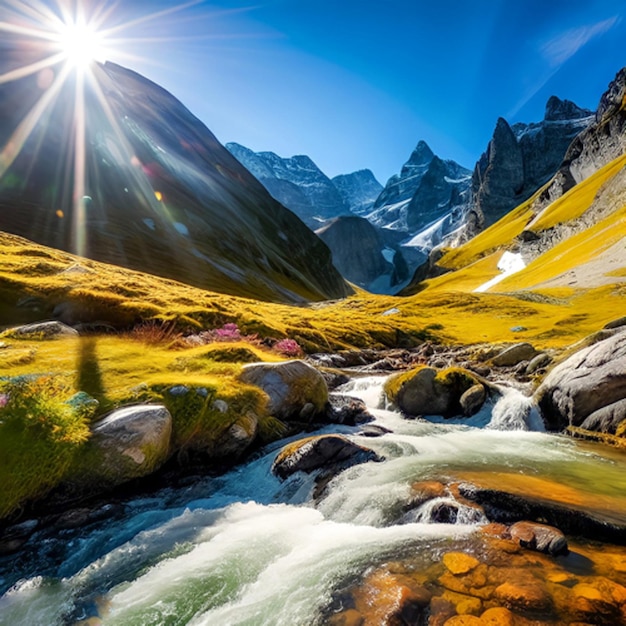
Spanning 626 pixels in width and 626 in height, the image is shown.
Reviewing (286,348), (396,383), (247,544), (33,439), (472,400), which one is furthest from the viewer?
(286,348)

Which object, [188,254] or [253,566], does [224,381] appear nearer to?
[253,566]

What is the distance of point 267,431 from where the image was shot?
1922cm

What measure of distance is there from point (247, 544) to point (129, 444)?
5909 mm

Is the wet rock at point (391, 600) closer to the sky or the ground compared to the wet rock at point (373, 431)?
closer to the ground

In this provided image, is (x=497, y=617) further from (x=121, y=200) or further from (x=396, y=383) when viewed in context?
(x=121, y=200)

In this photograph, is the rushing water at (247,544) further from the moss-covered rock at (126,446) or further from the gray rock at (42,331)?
the gray rock at (42,331)

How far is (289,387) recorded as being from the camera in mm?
21766

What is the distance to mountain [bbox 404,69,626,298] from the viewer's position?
9331 centimetres

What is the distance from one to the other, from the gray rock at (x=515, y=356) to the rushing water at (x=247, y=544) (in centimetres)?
2290

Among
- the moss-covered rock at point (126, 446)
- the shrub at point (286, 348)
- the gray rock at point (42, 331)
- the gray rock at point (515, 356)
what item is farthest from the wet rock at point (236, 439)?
the gray rock at point (515, 356)

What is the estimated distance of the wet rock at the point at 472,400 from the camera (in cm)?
2545

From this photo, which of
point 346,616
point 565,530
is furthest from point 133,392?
point 565,530

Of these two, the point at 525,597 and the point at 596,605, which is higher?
the point at 525,597

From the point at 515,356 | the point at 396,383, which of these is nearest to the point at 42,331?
the point at 396,383
